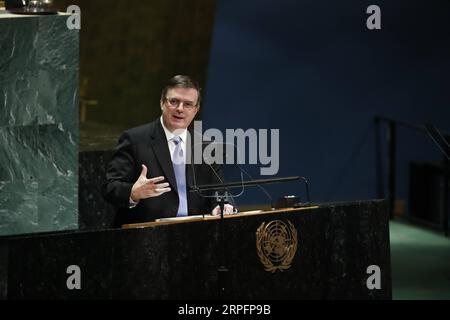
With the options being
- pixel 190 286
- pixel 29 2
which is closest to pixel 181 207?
pixel 190 286

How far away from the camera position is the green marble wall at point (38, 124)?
5902 mm

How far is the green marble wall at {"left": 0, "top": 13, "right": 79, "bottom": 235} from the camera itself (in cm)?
590

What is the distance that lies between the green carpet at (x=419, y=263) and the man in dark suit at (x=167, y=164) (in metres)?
2.50

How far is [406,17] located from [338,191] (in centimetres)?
163

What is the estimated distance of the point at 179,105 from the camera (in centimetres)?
573

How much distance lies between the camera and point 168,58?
10.0m

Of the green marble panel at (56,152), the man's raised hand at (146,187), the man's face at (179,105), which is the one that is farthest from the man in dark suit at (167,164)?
the green marble panel at (56,152)

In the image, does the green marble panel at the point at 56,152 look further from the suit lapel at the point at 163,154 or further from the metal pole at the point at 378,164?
the metal pole at the point at 378,164

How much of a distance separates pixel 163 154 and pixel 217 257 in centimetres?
69

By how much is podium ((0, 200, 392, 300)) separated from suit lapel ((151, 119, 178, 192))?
47 centimetres

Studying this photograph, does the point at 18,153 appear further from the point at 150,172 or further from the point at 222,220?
the point at 222,220

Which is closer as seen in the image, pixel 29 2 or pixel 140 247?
pixel 140 247

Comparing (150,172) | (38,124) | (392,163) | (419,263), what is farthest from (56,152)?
(392,163)

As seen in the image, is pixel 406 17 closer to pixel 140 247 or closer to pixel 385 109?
pixel 385 109
